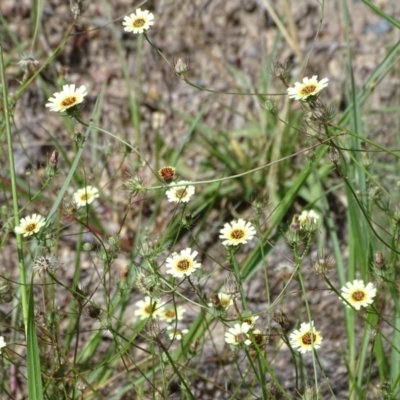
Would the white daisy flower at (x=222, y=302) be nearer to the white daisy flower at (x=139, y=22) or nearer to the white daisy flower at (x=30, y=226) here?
the white daisy flower at (x=30, y=226)

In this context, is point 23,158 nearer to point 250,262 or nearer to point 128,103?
point 128,103

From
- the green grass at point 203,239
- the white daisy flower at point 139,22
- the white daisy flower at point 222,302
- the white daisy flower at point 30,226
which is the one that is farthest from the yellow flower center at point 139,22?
the white daisy flower at point 222,302

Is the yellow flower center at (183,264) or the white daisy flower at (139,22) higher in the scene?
the white daisy flower at (139,22)

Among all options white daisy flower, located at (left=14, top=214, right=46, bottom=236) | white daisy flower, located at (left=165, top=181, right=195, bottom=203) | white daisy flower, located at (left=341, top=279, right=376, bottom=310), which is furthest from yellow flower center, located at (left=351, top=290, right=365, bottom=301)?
white daisy flower, located at (left=14, top=214, right=46, bottom=236)

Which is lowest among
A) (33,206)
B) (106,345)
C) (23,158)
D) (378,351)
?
(378,351)

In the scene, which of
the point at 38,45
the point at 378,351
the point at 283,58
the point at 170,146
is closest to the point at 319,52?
the point at 283,58

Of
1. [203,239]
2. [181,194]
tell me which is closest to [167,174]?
[181,194]

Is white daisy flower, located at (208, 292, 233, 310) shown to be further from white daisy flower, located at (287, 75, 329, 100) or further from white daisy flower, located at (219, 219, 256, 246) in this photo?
white daisy flower, located at (287, 75, 329, 100)
